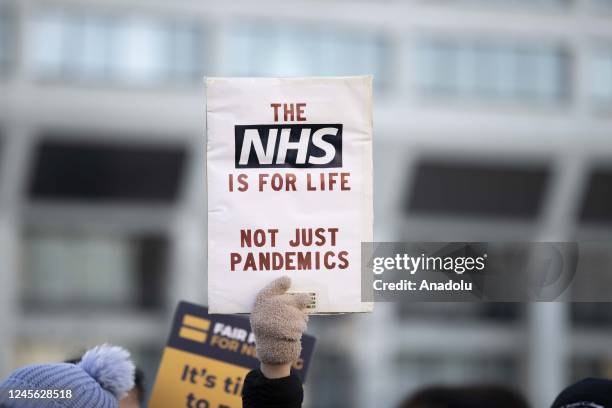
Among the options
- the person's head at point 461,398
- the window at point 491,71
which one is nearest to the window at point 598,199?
the window at point 491,71

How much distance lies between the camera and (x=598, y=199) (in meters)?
30.6

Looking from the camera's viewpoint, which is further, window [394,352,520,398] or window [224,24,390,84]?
window [394,352,520,398]

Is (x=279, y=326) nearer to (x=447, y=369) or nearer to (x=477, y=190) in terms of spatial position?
(x=477, y=190)

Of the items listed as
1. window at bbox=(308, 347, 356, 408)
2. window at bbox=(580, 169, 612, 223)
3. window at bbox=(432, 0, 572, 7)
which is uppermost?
window at bbox=(432, 0, 572, 7)

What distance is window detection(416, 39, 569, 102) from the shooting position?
93.1 ft

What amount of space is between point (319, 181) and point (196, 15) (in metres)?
24.8

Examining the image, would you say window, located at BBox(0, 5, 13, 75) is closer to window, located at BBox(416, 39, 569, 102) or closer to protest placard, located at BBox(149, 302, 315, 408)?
window, located at BBox(416, 39, 569, 102)

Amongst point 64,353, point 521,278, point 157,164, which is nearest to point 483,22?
point 157,164

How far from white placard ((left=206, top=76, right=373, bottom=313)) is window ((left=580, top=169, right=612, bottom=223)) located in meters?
28.3

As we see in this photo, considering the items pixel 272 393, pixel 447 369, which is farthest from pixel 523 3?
pixel 272 393

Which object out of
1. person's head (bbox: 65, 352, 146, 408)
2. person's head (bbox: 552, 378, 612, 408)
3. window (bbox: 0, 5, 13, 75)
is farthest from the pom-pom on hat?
window (bbox: 0, 5, 13, 75)

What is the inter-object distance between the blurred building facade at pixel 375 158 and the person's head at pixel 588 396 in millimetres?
23918

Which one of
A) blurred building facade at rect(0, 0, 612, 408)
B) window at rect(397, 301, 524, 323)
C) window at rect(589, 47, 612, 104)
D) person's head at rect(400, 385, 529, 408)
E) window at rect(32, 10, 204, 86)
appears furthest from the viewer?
window at rect(589, 47, 612, 104)

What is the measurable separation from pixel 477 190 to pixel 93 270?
11.5 m
